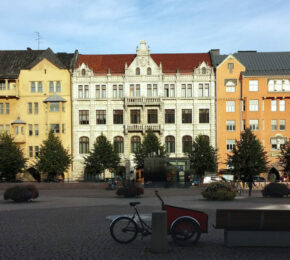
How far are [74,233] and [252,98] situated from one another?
158 ft

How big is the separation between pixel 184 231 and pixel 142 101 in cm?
4747

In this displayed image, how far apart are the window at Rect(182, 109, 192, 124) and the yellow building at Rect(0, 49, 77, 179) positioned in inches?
554

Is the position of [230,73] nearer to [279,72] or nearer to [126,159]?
[279,72]

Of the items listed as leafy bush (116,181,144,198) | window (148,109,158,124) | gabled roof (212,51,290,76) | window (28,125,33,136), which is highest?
gabled roof (212,51,290,76)

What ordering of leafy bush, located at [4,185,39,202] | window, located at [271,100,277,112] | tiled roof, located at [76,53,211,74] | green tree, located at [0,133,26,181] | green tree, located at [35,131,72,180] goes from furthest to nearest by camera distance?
tiled roof, located at [76,53,211,74] → window, located at [271,100,277,112] → green tree, located at [35,131,72,180] → green tree, located at [0,133,26,181] → leafy bush, located at [4,185,39,202]

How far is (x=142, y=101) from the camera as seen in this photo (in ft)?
196

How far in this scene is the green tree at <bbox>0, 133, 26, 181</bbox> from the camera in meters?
50.4

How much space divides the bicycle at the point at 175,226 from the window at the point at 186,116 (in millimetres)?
48340

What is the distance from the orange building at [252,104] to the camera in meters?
59.6

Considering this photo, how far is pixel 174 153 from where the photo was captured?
6072 cm

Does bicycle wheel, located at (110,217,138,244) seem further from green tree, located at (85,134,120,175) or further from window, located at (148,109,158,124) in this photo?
window, located at (148,109,158,124)

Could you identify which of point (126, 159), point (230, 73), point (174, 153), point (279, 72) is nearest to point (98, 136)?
point (126, 159)

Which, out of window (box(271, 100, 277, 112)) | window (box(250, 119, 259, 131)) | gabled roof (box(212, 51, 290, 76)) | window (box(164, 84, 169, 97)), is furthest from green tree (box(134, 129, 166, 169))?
window (box(271, 100, 277, 112))

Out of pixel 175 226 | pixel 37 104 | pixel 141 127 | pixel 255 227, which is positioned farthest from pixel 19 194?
pixel 37 104
